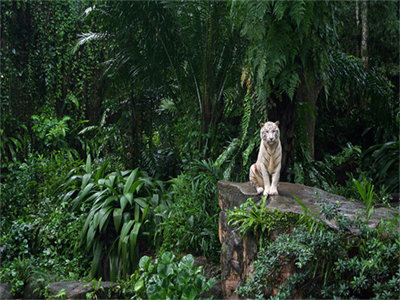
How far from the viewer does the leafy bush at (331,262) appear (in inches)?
116

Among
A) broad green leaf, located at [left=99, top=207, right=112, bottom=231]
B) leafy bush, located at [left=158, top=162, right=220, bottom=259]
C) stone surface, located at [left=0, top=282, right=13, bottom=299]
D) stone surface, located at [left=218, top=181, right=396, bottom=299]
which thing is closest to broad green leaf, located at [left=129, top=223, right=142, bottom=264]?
leafy bush, located at [left=158, top=162, right=220, bottom=259]

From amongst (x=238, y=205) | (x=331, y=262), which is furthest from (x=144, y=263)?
(x=331, y=262)

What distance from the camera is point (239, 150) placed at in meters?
5.11

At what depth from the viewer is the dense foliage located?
4.46 meters

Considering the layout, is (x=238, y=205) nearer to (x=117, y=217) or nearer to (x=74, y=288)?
(x=117, y=217)

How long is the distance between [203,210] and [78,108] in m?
4.85

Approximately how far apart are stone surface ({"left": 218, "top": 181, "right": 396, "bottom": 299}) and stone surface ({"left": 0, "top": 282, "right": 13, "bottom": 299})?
2.56 meters

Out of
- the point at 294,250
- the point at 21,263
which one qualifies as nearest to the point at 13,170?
the point at 21,263

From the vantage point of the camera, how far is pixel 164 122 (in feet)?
23.2

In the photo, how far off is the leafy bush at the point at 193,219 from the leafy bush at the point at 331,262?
48.8 inches

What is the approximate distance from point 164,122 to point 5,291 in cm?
371

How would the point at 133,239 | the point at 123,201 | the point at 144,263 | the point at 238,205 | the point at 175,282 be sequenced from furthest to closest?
the point at 123,201, the point at 133,239, the point at 238,205, the point at 144,263, the point at 175,282

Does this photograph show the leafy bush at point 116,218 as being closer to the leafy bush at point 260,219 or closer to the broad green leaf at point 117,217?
the broad green leaf at point 117,217

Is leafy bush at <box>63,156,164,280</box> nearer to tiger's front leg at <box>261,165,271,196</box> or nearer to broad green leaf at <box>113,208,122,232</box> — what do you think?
broad green leaf at <box>113,208,122,232</box>
